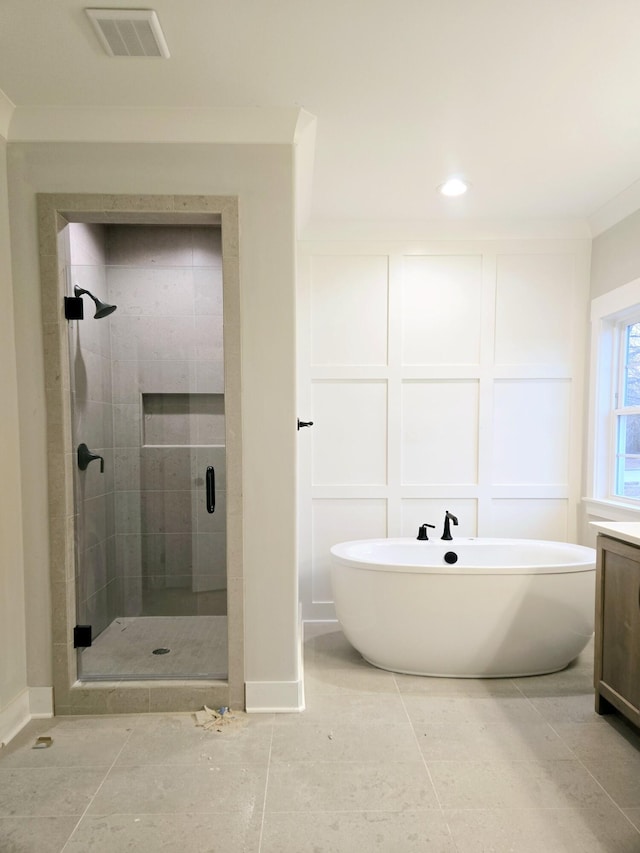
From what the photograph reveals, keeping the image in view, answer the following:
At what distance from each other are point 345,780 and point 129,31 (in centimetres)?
262

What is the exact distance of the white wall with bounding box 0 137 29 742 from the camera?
6.77ft

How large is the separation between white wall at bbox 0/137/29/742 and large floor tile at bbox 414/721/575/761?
1.66 m

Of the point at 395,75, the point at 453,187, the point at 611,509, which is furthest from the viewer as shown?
the point at 611,509

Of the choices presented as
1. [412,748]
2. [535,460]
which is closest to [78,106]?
[412,748]

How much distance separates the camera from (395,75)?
6.17 ft

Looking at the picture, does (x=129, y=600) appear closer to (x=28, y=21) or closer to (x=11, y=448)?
(x=11, y=448)

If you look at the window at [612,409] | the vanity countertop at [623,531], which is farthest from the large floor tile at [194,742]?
the window at [612,409]

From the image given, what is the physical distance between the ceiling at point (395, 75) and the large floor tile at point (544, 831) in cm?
252

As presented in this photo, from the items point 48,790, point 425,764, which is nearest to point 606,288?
point 425,764

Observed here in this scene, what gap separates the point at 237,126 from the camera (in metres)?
2.13

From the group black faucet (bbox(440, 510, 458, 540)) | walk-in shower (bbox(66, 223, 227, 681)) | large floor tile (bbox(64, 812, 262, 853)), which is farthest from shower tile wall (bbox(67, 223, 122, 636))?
black faucet (bbox(440, 510, 458, 540))

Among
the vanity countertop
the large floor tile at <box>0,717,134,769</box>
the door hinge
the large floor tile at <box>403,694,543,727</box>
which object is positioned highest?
the vanity countertop

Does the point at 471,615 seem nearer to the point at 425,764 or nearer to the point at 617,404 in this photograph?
the point at 425,764

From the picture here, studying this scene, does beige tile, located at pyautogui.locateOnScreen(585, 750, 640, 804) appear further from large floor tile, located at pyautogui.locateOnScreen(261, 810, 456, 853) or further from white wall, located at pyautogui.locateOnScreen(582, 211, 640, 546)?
white wall, located at pyautogui.locateOnScreen(582, 211, 640, 546)
